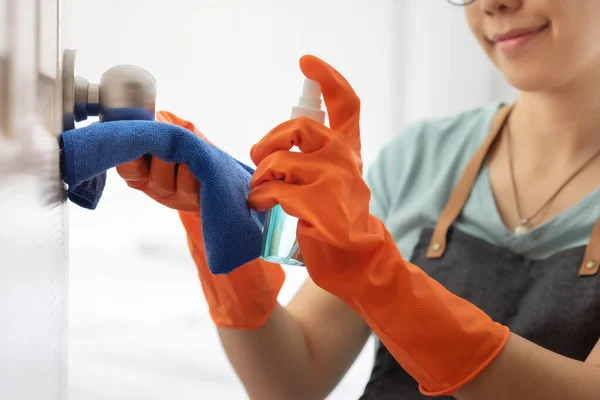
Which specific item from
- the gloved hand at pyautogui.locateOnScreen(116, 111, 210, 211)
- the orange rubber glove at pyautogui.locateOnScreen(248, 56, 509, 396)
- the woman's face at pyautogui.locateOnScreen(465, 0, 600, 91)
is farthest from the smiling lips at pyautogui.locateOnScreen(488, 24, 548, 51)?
the gloved hand at pyautogui.locateOnScreen(116, 111, 210, 211)

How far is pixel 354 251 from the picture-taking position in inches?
22.1

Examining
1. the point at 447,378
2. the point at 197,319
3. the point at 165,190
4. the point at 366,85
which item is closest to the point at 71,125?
the point at 165,190

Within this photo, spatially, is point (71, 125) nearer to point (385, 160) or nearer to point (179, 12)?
point (385, 160)

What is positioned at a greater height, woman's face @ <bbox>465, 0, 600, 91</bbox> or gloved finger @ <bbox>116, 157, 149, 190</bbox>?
woman's face @ <bbox>465, 0, 600, 91</bbox>

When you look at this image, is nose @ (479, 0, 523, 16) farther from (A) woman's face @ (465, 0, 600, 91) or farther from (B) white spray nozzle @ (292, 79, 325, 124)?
(B) white spray nozzle @ (292, 79, 325, 124)

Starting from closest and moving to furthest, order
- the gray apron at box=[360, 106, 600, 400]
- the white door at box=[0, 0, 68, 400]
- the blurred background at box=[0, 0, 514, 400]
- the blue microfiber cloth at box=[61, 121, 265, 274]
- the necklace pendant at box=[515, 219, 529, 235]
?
the white door at box=[0, 0, 68, 400], the blue microfiber cloth at box=[61, 121, 265, 274], the gray apron at box=[360, 106, 600, 400], the necklace pendant at box=[515, 219, 529, 235], the blurred background at box=[0, 0, 514, 400]

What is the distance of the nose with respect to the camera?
861 millimetres

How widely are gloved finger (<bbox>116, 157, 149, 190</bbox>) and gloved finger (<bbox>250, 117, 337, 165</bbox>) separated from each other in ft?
0.32

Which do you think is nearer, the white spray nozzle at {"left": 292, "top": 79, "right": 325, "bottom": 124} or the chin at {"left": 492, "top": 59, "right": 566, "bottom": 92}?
the white spray nozzle at {"left": 292, "top": 79, "right": 325, "bottom": 124}

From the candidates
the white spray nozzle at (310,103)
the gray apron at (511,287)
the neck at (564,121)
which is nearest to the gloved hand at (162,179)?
the white spray nozzle at (310,103)

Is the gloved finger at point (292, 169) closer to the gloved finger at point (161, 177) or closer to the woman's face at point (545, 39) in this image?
the gloved finger at point (161, 177)

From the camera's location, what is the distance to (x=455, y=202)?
3.21 feet

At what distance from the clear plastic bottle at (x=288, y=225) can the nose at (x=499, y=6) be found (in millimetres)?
431

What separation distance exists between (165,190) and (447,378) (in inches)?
12.0
